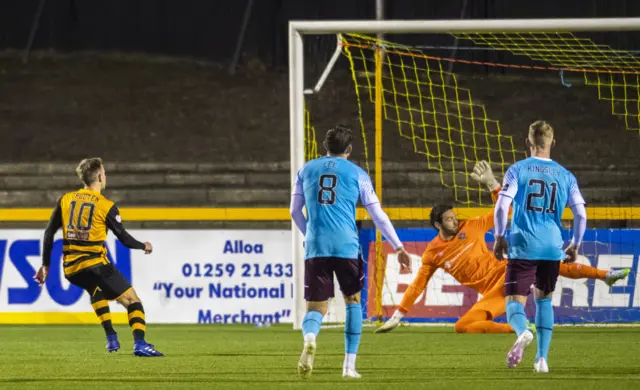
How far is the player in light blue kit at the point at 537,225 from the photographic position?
8031mm

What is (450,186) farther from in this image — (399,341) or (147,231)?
(399,341)

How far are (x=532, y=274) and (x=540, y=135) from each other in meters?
0.86

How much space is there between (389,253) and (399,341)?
244cm

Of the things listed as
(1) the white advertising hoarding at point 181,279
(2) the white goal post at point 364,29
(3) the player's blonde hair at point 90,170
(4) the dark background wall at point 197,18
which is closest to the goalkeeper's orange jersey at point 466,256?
(2) the white goal post at point 364,29

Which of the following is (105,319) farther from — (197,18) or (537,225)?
(197,18)

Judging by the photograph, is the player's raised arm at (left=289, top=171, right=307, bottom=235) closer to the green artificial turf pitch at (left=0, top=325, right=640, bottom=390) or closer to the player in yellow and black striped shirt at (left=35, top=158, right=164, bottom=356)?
the green artificial turf pitch at (left=0, top=325, right=640, bottom=390)

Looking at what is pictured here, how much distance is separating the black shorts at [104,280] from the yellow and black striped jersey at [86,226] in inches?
1.7

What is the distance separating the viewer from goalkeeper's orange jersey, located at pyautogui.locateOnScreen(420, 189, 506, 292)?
491 inches

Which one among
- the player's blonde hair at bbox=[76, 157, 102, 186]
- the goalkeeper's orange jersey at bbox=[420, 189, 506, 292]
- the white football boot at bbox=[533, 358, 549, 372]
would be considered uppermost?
the player's blonde hair at bbox=[76, 157, 102, 186]

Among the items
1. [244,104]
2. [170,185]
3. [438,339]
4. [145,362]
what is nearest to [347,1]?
[244,104]

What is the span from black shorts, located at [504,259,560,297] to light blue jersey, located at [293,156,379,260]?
100 centimetres

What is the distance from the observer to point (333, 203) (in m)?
7.90

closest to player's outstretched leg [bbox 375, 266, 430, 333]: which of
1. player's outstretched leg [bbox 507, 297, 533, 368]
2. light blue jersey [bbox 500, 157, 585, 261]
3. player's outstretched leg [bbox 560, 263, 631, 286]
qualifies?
player's outstretched leg [bbox 560, 263, 631, 286]

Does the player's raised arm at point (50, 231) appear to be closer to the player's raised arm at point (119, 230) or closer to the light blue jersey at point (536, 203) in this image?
the player's raised arm at point (119, 230)
